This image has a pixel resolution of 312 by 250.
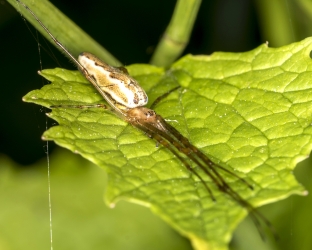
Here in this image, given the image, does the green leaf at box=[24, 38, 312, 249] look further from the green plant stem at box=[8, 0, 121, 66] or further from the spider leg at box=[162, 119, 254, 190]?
the green plant stem at box=[8, 0, 121, 66]

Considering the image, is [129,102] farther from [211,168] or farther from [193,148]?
[211,168]

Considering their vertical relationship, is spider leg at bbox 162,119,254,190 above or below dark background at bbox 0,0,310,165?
below

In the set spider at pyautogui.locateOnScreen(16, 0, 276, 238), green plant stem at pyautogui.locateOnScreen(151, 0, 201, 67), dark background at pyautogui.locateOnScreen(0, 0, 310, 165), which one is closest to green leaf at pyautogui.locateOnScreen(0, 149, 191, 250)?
dark background at pyautogui.locateOnScreen(0, 0, 310, 165)

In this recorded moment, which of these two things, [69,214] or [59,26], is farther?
[69,214]

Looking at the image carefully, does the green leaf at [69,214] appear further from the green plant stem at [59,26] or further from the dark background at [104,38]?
the green plant stem at [59,26]

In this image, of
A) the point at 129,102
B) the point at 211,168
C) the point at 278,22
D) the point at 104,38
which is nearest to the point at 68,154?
the point at 129,102

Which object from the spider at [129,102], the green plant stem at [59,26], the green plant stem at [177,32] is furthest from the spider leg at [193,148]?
the green plant stem at [59,26]

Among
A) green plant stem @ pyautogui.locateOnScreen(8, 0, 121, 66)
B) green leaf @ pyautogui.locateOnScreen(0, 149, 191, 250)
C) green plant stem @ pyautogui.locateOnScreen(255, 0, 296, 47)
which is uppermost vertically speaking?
green plant stem @ pyautogui.locateOnScreen(8, 0, 121, 66)

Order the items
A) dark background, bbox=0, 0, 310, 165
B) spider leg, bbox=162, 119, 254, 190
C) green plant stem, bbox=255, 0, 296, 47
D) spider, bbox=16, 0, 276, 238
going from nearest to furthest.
Answer: 1. spider leg, bbox=162, 119, 254, 190
2. spider, bbox=16, 0, 276, 238
3. green plant stem, bbox=255, 0, 296, 47
4. dark background, bbox=0, 0, 310, 165
